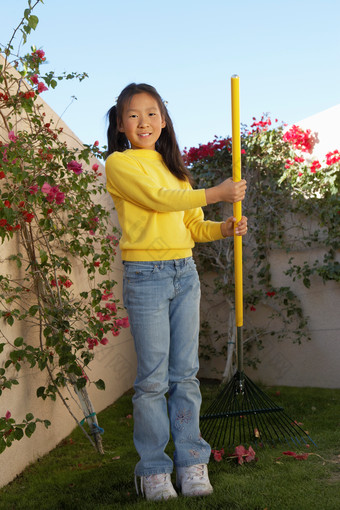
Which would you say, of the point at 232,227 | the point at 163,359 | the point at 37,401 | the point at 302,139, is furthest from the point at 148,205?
the point at 302,139

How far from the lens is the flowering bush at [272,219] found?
3676 millimetres

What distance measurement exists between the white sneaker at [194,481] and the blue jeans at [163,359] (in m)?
0.02

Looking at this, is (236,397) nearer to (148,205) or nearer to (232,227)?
(232,227)

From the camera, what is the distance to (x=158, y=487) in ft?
5.32

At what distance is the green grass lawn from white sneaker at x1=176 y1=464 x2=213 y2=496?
0.03 m

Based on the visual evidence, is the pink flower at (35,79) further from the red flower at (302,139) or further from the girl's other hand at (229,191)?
the red flower at (302,139)

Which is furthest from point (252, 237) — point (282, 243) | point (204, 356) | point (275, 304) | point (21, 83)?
point (21, 83)

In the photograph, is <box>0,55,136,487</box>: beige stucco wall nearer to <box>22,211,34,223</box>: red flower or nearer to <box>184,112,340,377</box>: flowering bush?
<box>22,211,34,223</box>: red flower

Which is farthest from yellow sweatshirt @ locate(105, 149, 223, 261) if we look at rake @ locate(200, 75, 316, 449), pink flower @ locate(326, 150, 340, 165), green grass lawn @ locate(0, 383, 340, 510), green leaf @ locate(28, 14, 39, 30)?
pink flower @ locate(326, 150, 340, 165)

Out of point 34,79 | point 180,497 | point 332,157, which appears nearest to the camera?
point 180,497

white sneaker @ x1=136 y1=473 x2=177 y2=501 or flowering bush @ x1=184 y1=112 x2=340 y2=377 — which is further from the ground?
flowering bush @ x1=184 y1=112 x2=340 y2=377

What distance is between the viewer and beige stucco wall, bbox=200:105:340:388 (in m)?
3.74

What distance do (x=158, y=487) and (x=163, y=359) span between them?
0.38 metres

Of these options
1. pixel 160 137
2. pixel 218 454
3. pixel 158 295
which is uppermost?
pixel 160 137
